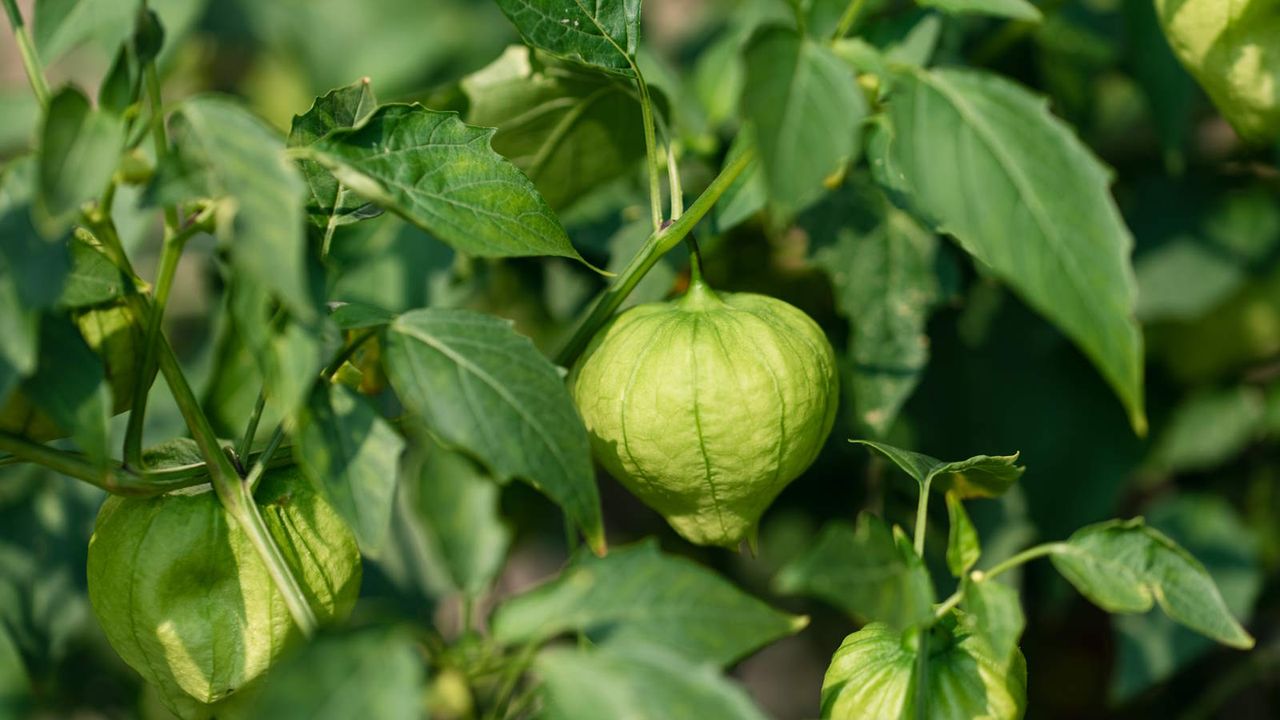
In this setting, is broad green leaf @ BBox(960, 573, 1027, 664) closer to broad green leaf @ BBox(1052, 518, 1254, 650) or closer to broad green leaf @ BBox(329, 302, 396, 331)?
broad green leaf @ BBox(1052, 518, 1254, 650)

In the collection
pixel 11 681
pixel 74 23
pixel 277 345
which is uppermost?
pixel 74 23

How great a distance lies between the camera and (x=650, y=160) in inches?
26.1

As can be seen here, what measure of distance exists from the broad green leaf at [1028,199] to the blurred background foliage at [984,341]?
1.06 feet

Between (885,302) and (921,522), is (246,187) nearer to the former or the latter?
(921,522)

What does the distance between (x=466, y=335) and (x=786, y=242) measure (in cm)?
58

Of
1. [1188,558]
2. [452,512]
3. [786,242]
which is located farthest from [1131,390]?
[786,242]

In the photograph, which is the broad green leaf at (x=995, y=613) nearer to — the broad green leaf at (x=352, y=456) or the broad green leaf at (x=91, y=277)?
the broad green leaf at (x=352, y=456)

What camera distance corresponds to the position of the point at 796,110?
46cm

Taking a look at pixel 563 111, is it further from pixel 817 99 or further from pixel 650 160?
pixel 817 99

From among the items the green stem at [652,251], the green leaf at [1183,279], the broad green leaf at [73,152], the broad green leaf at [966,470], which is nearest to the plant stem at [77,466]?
the broad green leaf at [73,152]

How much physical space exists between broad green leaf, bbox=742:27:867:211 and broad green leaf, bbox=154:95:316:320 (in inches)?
6.9

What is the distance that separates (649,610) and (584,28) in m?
0.35

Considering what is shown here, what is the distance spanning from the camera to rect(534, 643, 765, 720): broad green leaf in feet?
1.39

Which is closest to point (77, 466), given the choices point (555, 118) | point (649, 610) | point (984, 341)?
point (649, 610)
